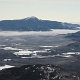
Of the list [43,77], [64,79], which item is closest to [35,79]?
[43,77]

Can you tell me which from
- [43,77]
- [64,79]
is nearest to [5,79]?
[43,77]

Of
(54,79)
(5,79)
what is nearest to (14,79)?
(5,79)

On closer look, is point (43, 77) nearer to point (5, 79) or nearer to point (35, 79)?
point (35, 79)

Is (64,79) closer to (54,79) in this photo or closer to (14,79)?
(54,79)

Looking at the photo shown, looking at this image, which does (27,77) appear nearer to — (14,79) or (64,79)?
(14,79)

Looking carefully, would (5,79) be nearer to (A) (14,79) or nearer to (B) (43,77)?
(A) (14,79)

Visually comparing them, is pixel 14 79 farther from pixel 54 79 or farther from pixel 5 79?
pixel 54 79
